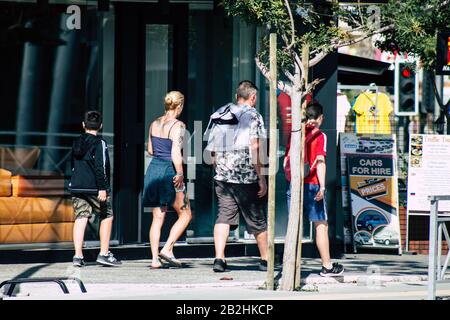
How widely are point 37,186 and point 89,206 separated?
1376mm

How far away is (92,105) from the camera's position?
14.7 meters

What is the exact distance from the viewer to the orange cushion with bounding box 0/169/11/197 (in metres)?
14.3

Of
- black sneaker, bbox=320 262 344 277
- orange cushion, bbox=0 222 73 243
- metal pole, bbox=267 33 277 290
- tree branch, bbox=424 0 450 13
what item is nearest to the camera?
metal pole, bbox=267 33 277 290

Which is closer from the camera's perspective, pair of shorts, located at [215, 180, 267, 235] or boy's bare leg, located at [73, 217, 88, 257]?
pair of shorts, located at [215, 180, 267, 235]

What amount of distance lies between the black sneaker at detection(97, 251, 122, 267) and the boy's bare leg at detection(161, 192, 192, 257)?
0.61 m

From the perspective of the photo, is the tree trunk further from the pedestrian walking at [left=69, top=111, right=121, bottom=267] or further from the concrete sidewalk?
the pedestrian walking at [left=69, top=111, right=121, bottom=267]

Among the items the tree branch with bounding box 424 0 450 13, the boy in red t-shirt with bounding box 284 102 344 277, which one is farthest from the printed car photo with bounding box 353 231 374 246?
the tree branch with bounding box 424 0 450 13

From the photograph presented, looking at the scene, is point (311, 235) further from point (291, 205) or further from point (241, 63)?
point (291, 205)

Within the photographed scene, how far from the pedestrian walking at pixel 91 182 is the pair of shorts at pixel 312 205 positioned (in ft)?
6.87

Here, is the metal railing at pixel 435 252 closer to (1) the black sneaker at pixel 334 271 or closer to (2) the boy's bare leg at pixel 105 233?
(1) the black sneaker at pixel 334 271

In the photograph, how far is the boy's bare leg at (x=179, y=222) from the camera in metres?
13.3

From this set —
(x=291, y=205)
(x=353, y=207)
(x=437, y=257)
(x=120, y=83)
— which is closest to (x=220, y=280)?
(x=291, y=205)

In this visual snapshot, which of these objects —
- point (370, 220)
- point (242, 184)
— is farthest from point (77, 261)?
point (370, 220)

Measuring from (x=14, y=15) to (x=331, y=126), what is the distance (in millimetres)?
4256
